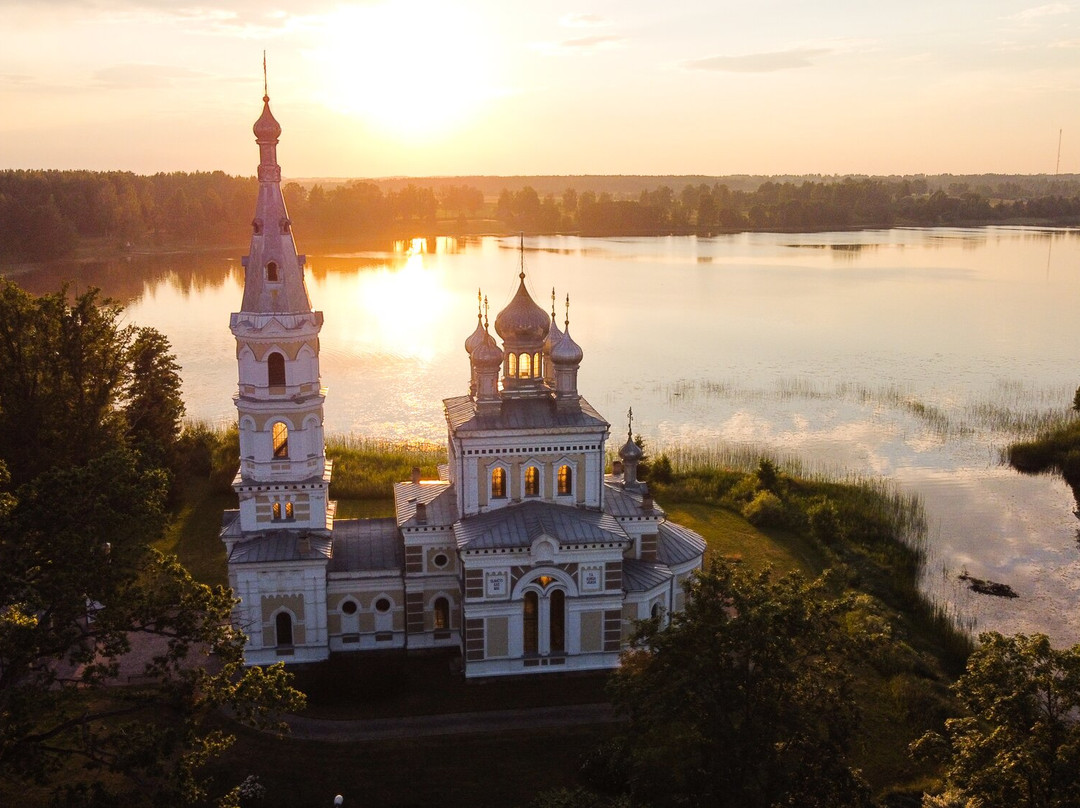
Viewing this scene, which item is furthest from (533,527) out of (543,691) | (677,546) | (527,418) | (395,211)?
(395,211)

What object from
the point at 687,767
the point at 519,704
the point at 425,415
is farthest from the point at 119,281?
the point at 687,767

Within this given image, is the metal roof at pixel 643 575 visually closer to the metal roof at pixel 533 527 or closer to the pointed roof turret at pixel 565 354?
the metal roof at pixel 533 527

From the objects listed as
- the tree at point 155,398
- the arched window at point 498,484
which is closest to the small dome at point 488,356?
the arched window at point 498,484

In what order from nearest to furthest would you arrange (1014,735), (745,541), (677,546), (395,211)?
(1014,735) → (677,546) → (745,541) → (395,211)

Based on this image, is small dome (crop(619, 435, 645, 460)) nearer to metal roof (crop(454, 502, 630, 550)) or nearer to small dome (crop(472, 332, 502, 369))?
metal roof (crop(454, 502, 630, 550))

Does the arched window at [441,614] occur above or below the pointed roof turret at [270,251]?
below

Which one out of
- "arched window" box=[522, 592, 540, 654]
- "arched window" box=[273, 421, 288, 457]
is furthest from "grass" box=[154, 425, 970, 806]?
"arched window" box=[273, 421, 288, 457]

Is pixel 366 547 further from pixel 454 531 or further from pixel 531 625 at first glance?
pixel 531 625
